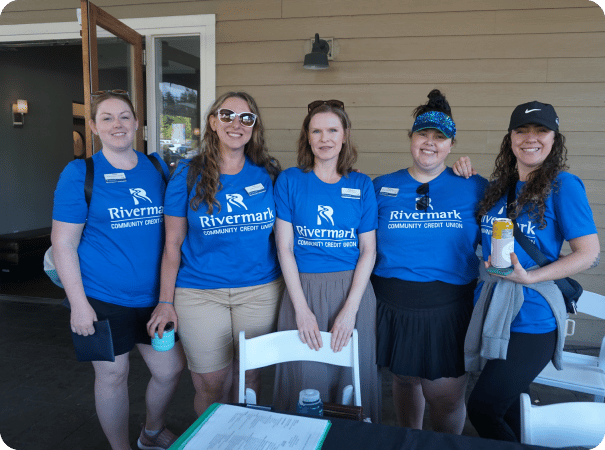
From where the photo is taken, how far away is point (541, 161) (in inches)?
67.4

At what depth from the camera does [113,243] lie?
6.21ft

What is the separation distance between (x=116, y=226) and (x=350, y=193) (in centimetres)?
102

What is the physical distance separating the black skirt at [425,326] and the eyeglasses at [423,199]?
324 millimetres

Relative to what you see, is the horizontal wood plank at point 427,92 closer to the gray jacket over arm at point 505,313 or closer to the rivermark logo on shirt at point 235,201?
the rivermark logo on shirt at point 235,201

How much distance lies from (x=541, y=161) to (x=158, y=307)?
5.67 feet

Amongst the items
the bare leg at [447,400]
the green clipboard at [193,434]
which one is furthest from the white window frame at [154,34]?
the green clipboard at [193,434]

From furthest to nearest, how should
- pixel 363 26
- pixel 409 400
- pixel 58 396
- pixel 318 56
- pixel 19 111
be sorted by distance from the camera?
pixel 19 111
pixel 363 26
pixel 318 56
pixel 58 396
pixel 409 400

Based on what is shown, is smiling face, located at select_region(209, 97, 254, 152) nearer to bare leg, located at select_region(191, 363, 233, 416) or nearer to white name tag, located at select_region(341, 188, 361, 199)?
white name tag, located at select_region(341, 188, 361, 199)

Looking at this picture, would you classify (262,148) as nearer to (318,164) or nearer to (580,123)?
(318,164)

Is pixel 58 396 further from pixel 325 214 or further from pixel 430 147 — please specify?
pixel 430 147

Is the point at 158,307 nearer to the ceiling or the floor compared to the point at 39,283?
nearer to the ceiling

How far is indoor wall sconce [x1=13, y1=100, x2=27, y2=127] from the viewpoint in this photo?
694cm

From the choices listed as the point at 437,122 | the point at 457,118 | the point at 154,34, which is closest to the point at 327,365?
the point at 437,122

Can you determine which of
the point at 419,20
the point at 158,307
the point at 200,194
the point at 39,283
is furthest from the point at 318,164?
the point at 39,283
